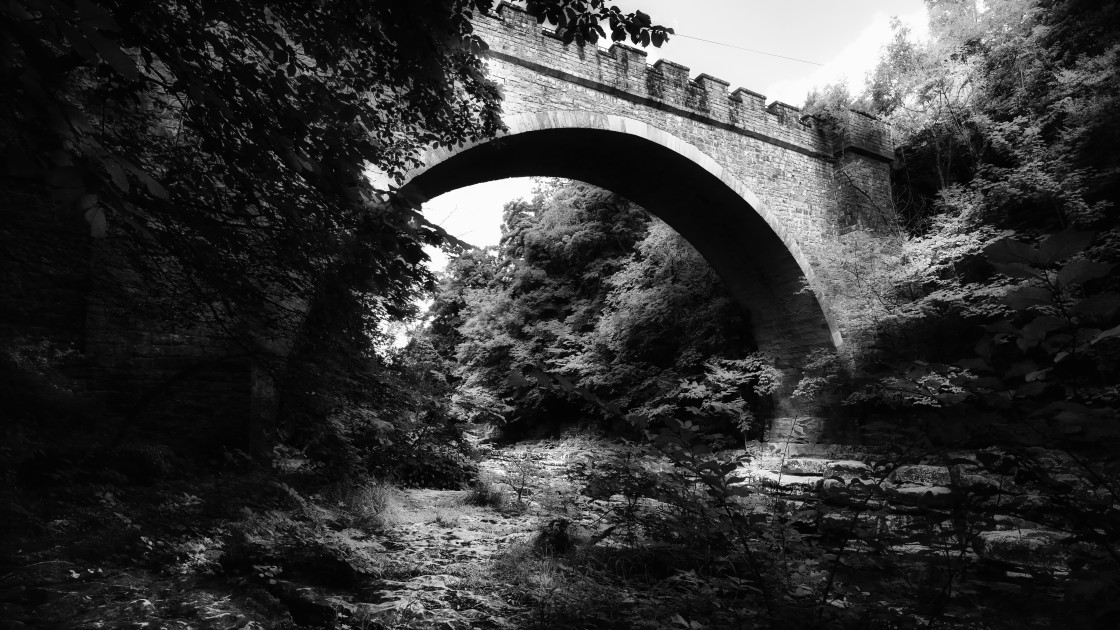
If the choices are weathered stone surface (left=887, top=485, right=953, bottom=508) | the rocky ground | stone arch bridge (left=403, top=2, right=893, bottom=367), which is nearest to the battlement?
stone arch bridge (left=403, top=2, right=893, bottom=367)

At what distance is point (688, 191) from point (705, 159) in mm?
647

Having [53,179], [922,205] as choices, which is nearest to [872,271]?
[922,205]

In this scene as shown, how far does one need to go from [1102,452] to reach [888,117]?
10914mm

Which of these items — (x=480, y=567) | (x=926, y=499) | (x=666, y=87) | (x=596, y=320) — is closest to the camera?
(x=926, y=499)

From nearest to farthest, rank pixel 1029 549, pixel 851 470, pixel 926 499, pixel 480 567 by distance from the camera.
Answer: pixel 926 499 < pixel 851 470 < pixel 480 567 < pixel 1029 549

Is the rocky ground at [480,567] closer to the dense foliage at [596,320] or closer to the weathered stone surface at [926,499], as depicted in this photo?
the weathered stone surface at [926,499]

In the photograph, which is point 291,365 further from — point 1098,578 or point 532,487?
point 532,487

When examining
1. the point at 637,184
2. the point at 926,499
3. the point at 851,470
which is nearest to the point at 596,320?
the point at 637,184

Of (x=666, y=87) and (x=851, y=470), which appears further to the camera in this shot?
(x=666, y=87)

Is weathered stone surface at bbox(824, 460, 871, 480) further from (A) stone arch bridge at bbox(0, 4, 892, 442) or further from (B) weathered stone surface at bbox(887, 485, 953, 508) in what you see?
(A) stone arch bridge at bbox(0, 4, 892, 442)

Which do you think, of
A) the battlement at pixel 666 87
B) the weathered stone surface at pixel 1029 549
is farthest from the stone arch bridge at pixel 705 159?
the weathered stone surface at pixel 1029 549

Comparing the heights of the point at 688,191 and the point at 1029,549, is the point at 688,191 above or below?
above

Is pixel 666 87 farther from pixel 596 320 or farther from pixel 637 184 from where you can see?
pixel 596 320

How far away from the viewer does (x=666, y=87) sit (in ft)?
26.1
